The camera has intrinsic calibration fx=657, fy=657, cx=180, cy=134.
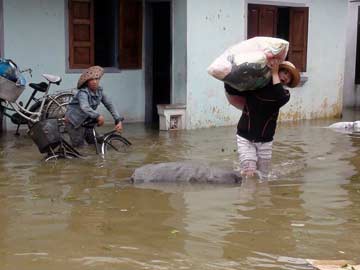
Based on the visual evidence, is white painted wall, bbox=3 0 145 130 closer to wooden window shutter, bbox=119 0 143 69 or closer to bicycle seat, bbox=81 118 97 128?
wooden window shutter, bbox=119 0 143 69

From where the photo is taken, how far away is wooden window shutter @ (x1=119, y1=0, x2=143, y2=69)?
12.7 metres

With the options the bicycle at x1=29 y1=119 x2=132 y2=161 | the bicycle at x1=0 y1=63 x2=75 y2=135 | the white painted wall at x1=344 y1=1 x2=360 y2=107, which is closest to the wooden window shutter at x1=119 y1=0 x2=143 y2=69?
the bicycle at x1=0 y1=63 x2=75 y2=135

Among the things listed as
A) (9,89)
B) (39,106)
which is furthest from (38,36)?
(9,89)

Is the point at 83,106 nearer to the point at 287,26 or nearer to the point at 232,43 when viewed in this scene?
the point at 232,43

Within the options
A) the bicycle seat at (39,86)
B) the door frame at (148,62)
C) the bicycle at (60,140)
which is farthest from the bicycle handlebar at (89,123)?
the door frame at (148,62)

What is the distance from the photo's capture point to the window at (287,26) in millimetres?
13875

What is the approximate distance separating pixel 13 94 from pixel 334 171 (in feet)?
16.2

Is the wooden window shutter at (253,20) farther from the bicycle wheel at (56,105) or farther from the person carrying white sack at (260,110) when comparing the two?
the person carrying white sack at (260,110)

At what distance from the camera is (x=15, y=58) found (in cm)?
1158

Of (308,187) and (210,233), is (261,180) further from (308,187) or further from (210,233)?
(210,233)

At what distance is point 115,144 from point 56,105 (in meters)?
1.71

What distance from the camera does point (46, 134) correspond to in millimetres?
8391

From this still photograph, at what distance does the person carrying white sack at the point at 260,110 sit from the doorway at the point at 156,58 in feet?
20.4

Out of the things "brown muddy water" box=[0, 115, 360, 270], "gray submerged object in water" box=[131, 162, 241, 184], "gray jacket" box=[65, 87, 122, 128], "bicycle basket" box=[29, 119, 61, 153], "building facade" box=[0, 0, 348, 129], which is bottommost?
"brown muddy water" box=[0, 115, 360, 270]
